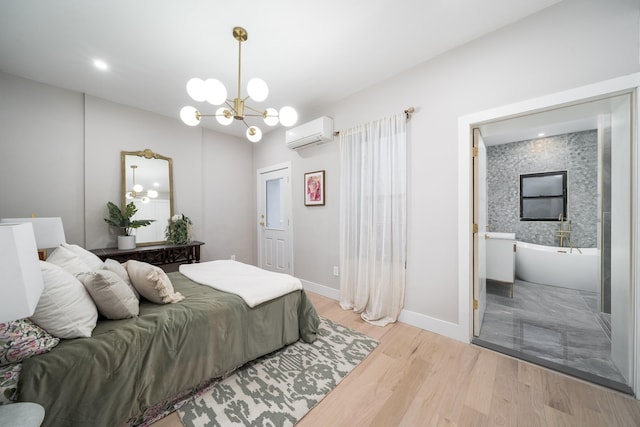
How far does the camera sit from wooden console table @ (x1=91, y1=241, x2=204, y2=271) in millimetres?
2879

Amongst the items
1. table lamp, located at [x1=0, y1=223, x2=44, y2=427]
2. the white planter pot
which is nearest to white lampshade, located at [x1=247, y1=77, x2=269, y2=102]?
table lamp, located at [x1=0, y1=223, x2=44, y2=427]

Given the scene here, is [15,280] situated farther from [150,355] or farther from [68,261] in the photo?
[68,261]

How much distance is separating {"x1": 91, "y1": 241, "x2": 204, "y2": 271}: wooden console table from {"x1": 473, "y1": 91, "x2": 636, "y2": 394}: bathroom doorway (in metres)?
3.85

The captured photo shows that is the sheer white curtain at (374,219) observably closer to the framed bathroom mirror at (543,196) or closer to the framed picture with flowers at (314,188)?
the framed picture with flowers at (314,188)

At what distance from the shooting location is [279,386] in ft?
5.27

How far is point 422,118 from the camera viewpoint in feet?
7.81

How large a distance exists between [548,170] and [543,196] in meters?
0.52

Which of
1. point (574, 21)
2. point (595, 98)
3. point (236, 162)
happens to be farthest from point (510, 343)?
point (236, 162)

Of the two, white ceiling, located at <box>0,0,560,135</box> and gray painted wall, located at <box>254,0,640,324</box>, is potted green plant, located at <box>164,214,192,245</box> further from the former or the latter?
gray painted wall, located at <box>254,0,640,324</box>

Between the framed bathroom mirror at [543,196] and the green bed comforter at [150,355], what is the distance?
17.5 feet

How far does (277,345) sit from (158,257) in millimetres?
2407

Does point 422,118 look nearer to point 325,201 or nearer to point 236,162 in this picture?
point 325,201

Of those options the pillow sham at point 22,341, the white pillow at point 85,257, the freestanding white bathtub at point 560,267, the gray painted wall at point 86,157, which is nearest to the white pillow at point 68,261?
the white pillow at point 85,257

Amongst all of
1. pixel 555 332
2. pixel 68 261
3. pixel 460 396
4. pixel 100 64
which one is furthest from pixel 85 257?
pixel 555 332
